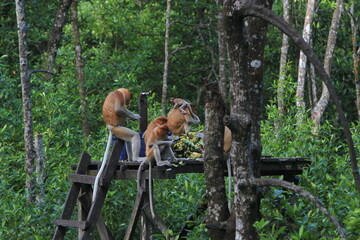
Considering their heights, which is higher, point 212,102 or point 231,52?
point 231,52

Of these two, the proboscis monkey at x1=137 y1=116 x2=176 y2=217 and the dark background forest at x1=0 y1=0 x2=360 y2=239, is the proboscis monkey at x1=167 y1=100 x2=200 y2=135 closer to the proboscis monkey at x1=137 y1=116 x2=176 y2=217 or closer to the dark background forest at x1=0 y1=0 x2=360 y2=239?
the proboscis monkey at x1=137 y1=116 x2=176 y2=217

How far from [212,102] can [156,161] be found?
1.40 metres

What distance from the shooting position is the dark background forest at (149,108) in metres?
6.77

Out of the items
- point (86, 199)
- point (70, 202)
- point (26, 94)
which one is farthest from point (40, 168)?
point (70, 202)

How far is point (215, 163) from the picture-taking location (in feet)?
17.1

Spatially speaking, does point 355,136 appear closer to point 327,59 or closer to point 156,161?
point 156,161

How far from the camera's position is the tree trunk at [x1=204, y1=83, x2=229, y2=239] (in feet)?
16.9

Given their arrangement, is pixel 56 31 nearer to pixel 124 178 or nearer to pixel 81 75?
pixel 81 75

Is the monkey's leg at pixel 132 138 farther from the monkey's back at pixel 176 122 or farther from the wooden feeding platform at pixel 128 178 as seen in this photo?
the monkey's back at pixel 176 122

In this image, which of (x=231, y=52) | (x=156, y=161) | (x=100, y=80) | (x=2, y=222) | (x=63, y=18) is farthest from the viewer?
(x=100, y=80)

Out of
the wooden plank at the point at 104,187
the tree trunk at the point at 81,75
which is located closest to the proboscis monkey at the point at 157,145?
the wooden plank at the point at 104,187

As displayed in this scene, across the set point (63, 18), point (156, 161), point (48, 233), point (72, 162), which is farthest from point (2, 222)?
point (63, 18)

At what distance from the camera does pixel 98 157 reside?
31.7 feet

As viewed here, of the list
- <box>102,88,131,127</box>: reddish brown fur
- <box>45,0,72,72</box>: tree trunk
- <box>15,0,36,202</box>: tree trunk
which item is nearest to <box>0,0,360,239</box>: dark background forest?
<box>15,0,36,202</box>: tree trunk
